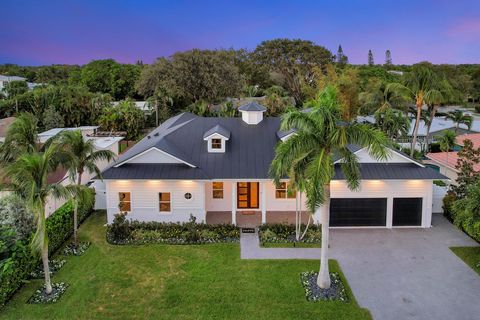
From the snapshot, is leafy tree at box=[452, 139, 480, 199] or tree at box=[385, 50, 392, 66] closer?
leafy tree at box=[452, 139, 480, 199]

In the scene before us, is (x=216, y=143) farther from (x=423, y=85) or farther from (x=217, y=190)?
(x=423, y=85)

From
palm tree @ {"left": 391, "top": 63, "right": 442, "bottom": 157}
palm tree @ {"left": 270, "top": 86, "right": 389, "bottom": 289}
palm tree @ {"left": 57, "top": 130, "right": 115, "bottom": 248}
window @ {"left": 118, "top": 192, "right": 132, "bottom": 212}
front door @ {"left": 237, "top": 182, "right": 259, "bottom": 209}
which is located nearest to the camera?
palm tree @ {"left": 270, "top": 86, "right": 389, "bottom": 289}

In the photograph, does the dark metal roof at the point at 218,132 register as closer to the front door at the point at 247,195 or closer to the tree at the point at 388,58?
the front door at the point at 247,195

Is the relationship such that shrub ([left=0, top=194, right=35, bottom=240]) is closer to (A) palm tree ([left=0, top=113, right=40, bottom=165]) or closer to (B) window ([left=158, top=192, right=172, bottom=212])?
(A) palm tree ([left=0, top=113, right=40, bottom=165])

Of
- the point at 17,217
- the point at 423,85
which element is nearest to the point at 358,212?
the point at 423,85

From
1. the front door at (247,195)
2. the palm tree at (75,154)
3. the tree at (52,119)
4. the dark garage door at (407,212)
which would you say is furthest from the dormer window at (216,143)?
the tree at (52,119)

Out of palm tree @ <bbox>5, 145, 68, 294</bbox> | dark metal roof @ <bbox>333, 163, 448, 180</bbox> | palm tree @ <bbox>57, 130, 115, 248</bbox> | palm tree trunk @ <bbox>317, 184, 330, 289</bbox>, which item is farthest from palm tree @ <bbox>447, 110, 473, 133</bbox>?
palm tree @ <bbox>5, 145, 68, 294</bbox>
